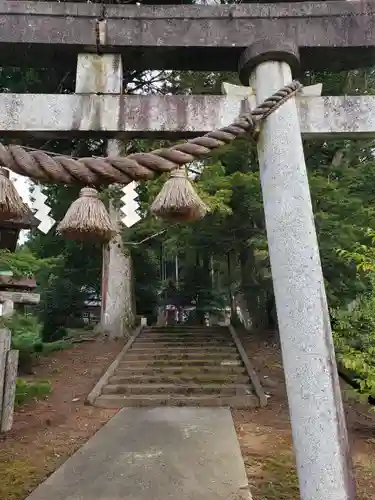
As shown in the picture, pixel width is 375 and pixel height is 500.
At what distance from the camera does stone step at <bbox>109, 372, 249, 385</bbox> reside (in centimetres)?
739

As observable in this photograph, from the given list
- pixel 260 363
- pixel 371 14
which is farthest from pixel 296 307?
pixel 260 363

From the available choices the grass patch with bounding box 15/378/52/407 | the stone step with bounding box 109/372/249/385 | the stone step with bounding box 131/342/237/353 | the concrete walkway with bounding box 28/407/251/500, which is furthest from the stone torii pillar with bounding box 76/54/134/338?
the concrete walkway with bounding box 28/407/251/500

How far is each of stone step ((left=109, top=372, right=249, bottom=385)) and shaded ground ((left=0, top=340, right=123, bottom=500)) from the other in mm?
590

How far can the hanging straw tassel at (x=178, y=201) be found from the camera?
8.48ft

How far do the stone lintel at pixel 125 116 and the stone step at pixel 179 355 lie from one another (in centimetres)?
667

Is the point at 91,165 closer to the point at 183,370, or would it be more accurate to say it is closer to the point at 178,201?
the point at 178,201

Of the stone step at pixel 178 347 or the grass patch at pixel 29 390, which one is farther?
the stone step at pixel 178 347

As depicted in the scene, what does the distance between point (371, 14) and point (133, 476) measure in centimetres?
392

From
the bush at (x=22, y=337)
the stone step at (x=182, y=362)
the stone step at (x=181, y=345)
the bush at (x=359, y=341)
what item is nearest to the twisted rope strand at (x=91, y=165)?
the bush at (x=359, y=341)

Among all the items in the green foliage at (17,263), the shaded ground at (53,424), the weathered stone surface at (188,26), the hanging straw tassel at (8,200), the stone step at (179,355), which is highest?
the weathered stone surface at (188,26)

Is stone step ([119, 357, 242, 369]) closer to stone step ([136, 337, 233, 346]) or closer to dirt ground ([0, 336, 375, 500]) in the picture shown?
dirt ground ([0, 336, 375, 500])

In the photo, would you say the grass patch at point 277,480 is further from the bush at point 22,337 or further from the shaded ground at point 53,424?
the bush at point 22,337

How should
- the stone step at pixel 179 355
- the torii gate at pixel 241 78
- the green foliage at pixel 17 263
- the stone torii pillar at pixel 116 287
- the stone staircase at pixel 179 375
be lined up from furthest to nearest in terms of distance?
the stone torii pillar at pixel 116 287 < the stone step at pixel 179 355 < the stone staircase at pixel 179 375 < the green foliage at pixel 17 263 < the torii gate at pixel 241 78

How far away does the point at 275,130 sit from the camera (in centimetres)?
264
